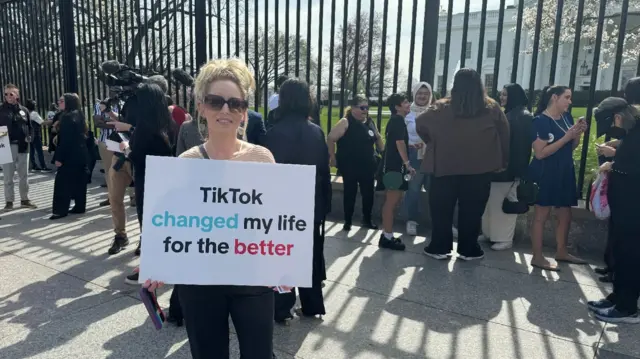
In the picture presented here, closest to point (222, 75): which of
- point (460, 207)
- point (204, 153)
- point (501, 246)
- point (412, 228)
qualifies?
point (204, 153)

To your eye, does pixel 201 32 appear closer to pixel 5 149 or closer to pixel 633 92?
pixel 5 149

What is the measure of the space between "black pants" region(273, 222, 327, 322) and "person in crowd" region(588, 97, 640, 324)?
208cm

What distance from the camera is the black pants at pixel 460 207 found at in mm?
4734

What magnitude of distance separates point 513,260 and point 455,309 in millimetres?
1523

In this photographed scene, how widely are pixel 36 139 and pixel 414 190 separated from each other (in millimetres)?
9012

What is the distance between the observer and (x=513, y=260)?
4.94 metres

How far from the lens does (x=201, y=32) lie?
757 centimetres

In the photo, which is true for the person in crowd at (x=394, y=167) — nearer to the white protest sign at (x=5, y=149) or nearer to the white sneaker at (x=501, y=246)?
the white sneaker at (x=501, y=246)

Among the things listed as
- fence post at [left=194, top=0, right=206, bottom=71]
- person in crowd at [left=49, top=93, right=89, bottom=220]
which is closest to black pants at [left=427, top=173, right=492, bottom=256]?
fence post at [left=194, top=0, right=206, bottom=71]

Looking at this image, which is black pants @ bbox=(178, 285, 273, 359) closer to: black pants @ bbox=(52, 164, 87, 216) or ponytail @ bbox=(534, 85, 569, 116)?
ponytail @ bbox=(534, 85, 569, 116)

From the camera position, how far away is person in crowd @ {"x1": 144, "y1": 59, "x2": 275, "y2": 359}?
2014 millimetres

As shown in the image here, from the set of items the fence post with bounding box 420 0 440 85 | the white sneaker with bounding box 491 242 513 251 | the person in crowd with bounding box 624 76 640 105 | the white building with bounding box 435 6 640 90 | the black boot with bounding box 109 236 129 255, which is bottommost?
the black boot with bounding box 109 236 129 255

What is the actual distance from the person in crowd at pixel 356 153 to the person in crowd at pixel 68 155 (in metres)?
3.68

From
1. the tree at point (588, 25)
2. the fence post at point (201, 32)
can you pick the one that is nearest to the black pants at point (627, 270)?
the fence post at point (201, 32)
